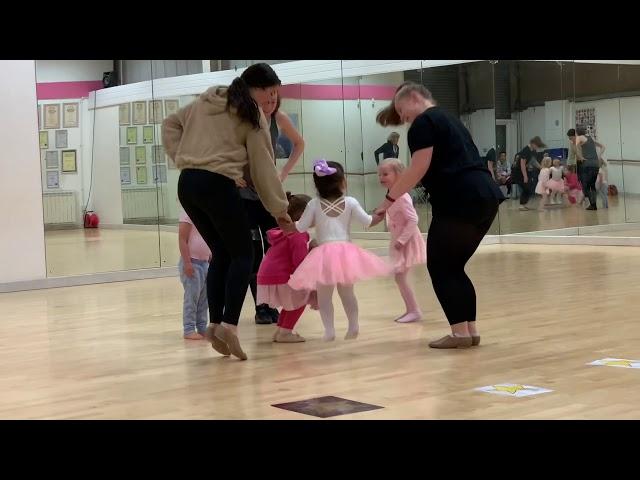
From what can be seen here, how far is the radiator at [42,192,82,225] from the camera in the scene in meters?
10.3

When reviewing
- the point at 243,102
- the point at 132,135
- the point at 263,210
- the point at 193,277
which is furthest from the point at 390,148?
the point at 243,102

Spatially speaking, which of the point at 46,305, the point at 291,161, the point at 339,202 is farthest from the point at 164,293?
the point at 339,202

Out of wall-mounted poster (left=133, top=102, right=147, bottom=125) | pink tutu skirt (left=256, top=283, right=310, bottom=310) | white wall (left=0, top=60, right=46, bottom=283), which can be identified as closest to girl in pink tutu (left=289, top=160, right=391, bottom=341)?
pink tutu skirt (left=256, top=283, right=310, bottom=310)

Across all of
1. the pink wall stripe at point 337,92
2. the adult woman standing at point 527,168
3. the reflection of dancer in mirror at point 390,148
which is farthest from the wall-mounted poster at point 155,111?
the adult woman standing at point 527,168

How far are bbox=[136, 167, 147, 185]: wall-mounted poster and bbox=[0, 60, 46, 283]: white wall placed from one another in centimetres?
115

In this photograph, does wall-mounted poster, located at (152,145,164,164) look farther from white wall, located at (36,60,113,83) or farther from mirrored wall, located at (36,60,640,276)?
white wall, located at (36,60,113,83)

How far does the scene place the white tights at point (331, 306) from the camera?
20.2 feet

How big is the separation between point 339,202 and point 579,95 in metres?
8.07

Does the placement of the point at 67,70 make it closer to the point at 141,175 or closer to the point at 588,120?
the point at 141,175

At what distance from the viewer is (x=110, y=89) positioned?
10734mm

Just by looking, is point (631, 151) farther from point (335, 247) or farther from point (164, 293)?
point (335, 247)

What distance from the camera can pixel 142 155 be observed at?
11.1m

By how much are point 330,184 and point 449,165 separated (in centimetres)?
75

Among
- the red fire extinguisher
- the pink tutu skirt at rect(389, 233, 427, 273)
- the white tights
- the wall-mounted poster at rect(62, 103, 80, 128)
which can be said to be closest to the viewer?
the white tights
